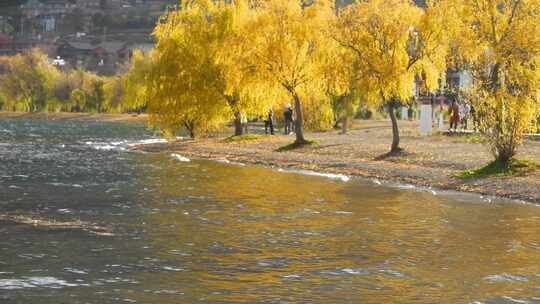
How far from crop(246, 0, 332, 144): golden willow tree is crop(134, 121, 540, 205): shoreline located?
4286 millimetres

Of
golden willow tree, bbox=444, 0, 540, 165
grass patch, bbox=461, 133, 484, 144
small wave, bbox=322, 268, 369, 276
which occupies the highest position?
golden willow tree, bbox=444, 0, 540, 165

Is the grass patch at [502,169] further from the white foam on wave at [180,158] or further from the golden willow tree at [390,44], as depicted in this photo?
the white foam on wave at [180,158]

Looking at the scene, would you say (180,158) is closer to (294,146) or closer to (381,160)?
(294,146)

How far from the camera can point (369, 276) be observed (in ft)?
54.9

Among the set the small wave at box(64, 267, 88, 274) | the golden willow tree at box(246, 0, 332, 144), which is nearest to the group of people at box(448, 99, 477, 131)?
the golden willow tree at box(246, 0, 332, 144)

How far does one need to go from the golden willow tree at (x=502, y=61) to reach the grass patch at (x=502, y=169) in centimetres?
26

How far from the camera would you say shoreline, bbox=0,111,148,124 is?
13610cm

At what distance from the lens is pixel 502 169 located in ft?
115

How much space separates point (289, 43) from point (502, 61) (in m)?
20.1

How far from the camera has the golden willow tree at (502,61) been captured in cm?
3397

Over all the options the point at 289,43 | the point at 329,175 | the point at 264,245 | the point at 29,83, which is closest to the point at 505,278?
the point at 264,245

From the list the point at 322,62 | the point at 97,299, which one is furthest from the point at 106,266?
the point at 322,62

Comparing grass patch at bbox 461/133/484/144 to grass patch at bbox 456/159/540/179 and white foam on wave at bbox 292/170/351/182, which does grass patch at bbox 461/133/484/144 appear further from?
A: grass patch at bbox 456/159/540/179

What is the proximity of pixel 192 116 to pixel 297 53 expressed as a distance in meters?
13.8
